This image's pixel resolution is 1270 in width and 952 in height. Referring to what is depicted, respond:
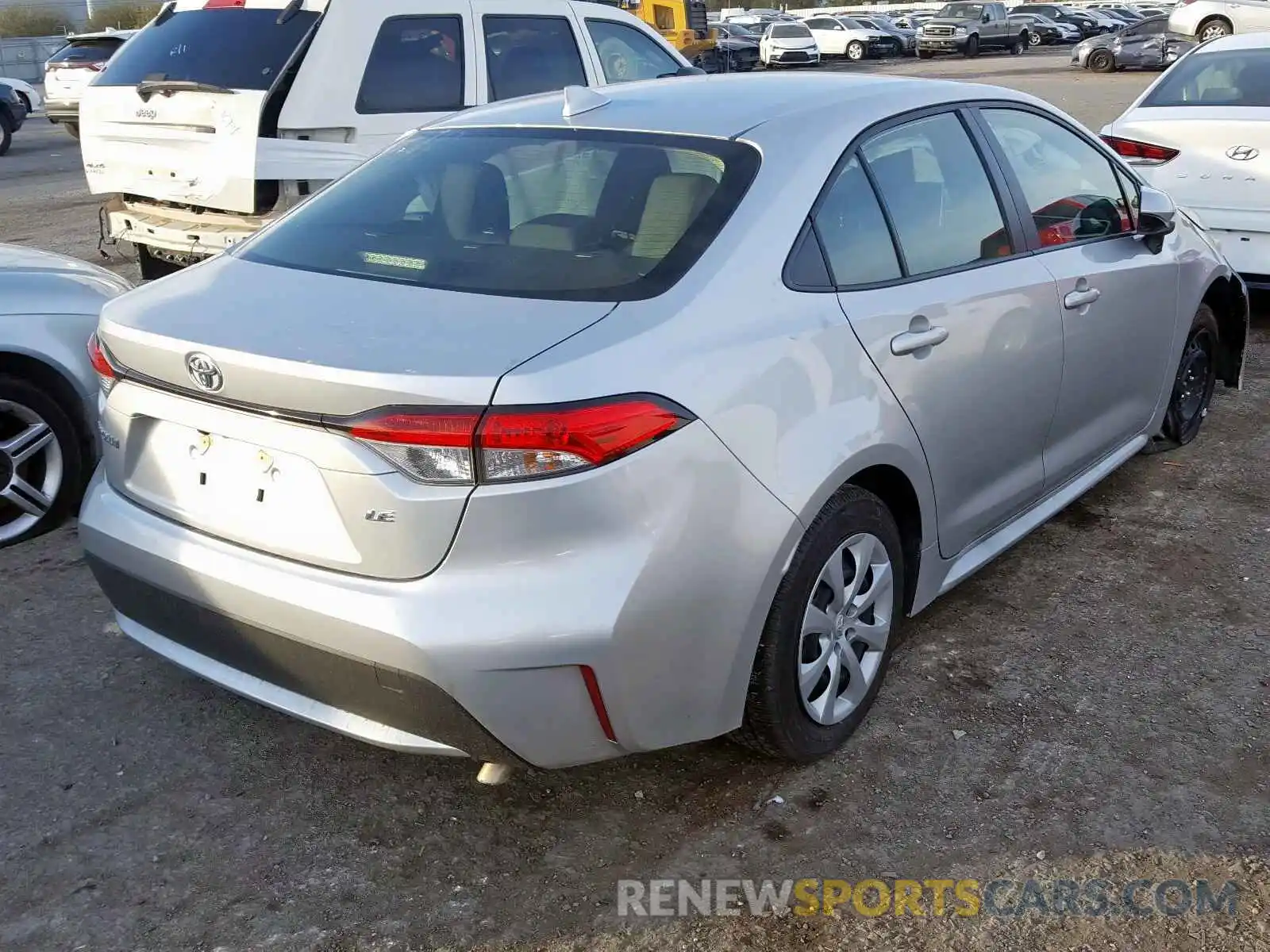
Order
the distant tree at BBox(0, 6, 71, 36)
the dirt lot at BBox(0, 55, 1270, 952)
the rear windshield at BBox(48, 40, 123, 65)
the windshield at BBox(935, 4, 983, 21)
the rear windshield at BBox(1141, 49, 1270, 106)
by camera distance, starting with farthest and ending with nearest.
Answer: the distant tree at BBox(0, 6, 71, 36)
the windshield at BBox(935, 4, 983, 21)
the rear windshield at BBox(48, 40, 123, 65)
the rear windshield at BBox(1141, 49, 1270, 106)
the dirt lot at BBox(0, 55, 1270, 952)

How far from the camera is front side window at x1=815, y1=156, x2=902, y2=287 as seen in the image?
10.2ft

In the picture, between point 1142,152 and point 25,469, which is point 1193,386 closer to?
point 1142,152

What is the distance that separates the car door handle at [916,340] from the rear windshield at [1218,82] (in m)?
4.98

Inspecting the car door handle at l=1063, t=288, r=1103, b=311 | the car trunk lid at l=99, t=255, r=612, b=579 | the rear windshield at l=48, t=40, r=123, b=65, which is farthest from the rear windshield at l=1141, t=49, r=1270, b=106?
the rear windshield at l=48, t=40, r=123, b=65

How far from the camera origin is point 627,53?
8.41 metres

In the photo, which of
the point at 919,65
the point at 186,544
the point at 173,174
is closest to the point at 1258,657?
the point at 186,544

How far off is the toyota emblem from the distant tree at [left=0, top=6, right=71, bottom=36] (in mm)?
53701

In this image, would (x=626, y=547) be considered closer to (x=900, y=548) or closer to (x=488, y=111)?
(x=900, y=548)

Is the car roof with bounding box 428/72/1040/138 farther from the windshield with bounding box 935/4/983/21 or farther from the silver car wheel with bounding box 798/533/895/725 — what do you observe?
the windshield with bounding box 935/4/983/21

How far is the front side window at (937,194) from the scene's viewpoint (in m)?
3.37

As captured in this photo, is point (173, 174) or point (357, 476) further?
point (173, 174)

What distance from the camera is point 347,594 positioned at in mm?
2545

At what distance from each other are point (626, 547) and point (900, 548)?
3.63ft

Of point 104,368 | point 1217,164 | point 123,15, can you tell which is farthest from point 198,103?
point 123,15
